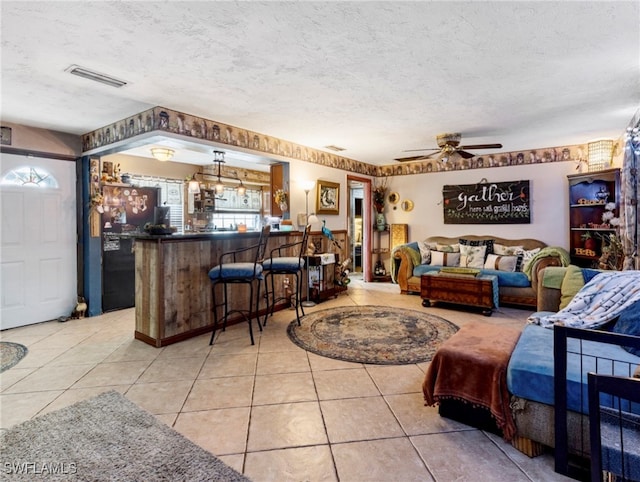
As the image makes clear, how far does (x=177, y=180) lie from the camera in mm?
6402

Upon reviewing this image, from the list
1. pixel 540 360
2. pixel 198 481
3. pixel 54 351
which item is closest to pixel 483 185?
pixel 540 360

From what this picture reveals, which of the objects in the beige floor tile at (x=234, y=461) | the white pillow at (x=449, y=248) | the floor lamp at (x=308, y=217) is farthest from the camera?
the white pillow at (x=449, y=248)

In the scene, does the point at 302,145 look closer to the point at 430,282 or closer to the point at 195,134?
the point at 195,134

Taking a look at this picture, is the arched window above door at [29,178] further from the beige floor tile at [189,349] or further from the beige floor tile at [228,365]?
the beige floor tile at [228,365]

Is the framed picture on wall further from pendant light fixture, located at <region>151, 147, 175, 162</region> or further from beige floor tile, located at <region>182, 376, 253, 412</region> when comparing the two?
beige floor tile, located at <region>182, 376, 253, 412</region>

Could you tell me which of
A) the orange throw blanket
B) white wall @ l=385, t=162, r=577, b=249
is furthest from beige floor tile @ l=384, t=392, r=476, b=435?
white wall @ l=385, t=162, r=577, b=249

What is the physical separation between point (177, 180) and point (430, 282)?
4979 mm

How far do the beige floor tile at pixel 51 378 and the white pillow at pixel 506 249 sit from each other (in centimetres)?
574

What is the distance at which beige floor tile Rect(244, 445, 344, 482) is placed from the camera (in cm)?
160

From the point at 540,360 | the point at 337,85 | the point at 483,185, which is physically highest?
the point at 337,85

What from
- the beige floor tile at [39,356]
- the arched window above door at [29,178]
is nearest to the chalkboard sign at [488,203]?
the beige floor tile at [39,356]

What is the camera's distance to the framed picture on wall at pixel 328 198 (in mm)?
5496

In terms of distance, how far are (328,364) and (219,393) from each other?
36.6 inches

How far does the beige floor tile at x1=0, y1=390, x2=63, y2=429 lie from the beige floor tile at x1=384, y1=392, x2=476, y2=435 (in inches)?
92.9
